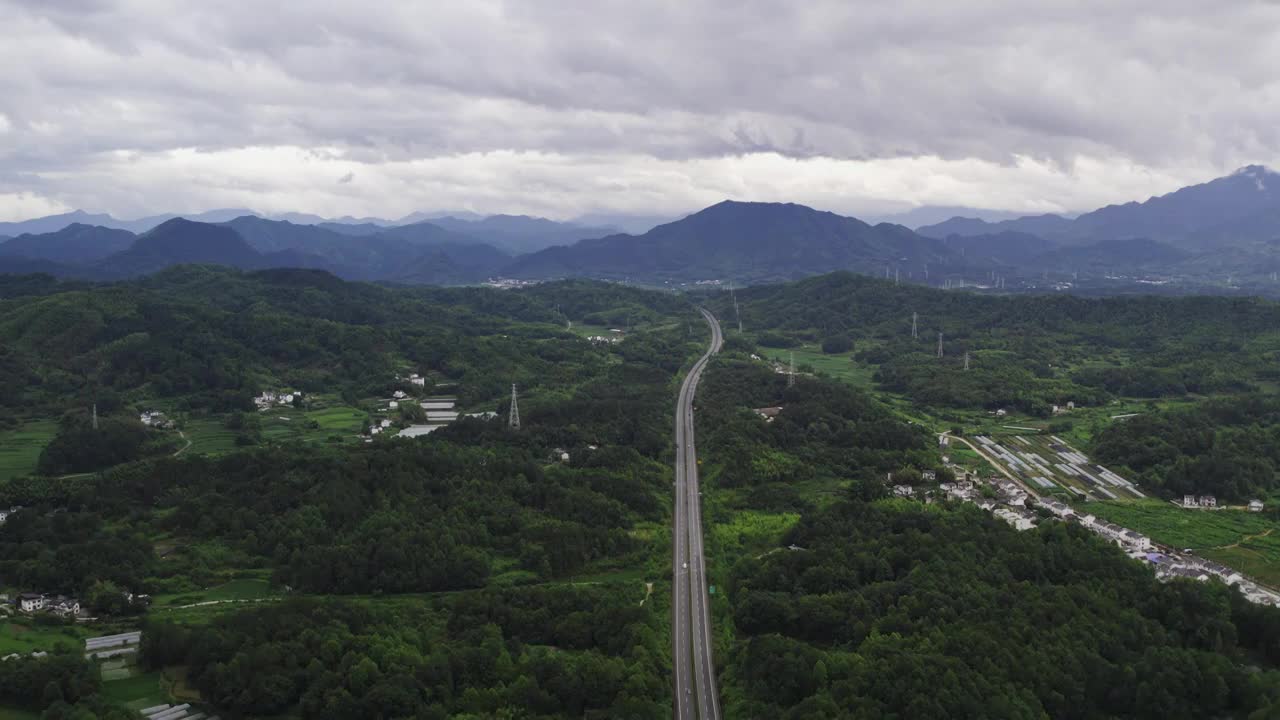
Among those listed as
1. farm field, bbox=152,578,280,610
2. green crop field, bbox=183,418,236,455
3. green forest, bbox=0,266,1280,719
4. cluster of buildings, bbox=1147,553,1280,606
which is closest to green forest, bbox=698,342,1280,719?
green forest, bbox=0,266,1280,719

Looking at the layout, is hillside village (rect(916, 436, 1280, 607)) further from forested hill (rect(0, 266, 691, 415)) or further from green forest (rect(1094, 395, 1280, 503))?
forested hill (rect(0, 266, 691, 415))

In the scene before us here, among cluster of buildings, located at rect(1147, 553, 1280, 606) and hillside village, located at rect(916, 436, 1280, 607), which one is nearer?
cluster of buildings, located at rect(1147, 553, 1280, 606)

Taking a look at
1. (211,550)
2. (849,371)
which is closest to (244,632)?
(211,550)

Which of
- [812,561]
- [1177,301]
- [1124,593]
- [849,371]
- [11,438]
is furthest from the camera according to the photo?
[1177,301]

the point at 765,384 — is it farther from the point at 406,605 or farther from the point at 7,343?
the point at 7,343

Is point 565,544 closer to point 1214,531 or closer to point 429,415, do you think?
point 1214,531

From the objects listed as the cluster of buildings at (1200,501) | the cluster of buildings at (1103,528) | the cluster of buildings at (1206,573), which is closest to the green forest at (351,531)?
the cluster of buildings at (1103,528)
